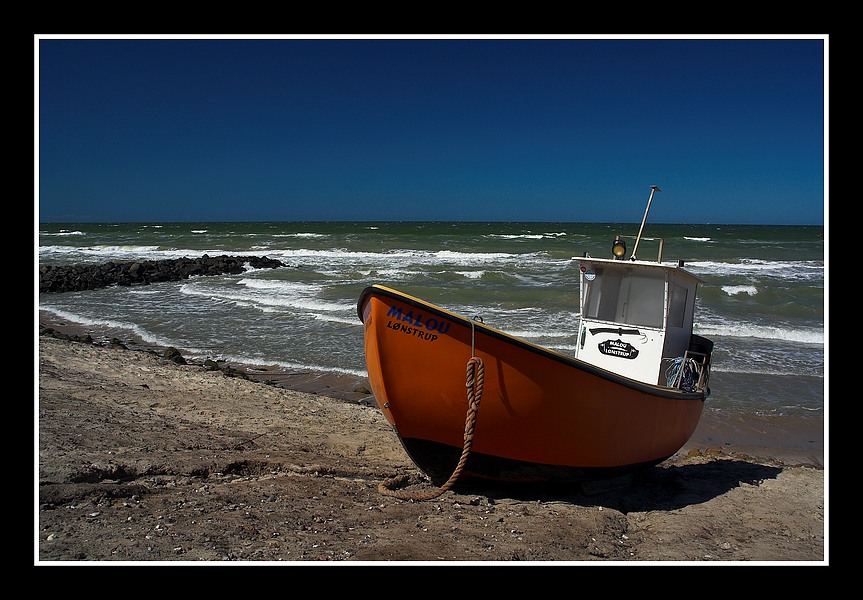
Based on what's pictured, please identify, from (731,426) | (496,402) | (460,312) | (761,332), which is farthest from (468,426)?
(761,332)

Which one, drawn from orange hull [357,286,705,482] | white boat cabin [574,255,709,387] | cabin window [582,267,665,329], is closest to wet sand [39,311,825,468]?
white boat cabin [574,255,709,387]

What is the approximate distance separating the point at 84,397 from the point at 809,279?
2852 centimetres

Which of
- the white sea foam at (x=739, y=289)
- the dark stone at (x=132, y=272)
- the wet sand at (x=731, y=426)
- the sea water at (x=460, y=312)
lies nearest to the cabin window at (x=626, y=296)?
the sea water at (x=460, y=312)

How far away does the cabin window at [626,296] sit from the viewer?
705 centimetres

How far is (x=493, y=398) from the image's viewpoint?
5246 millimetres

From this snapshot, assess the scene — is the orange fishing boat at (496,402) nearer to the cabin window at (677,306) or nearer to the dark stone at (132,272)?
the cabin window at (677,306)

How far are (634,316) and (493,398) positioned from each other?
9.26 feet

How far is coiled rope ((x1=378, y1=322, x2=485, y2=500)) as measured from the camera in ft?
16.8

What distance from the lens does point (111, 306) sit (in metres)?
19.6

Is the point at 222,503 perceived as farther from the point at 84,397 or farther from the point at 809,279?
the point at 809,279

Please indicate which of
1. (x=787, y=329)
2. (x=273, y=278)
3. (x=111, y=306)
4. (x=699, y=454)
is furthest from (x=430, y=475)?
(x=273, y=278)

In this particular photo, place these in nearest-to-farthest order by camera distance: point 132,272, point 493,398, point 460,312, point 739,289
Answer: point 493,398 → point 460,312 → point 739,289 → point 132,272

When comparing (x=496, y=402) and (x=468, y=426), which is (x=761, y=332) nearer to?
(x=496, y=402)

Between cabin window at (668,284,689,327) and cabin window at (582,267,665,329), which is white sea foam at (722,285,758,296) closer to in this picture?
cabin window at (668,284,689,327)
